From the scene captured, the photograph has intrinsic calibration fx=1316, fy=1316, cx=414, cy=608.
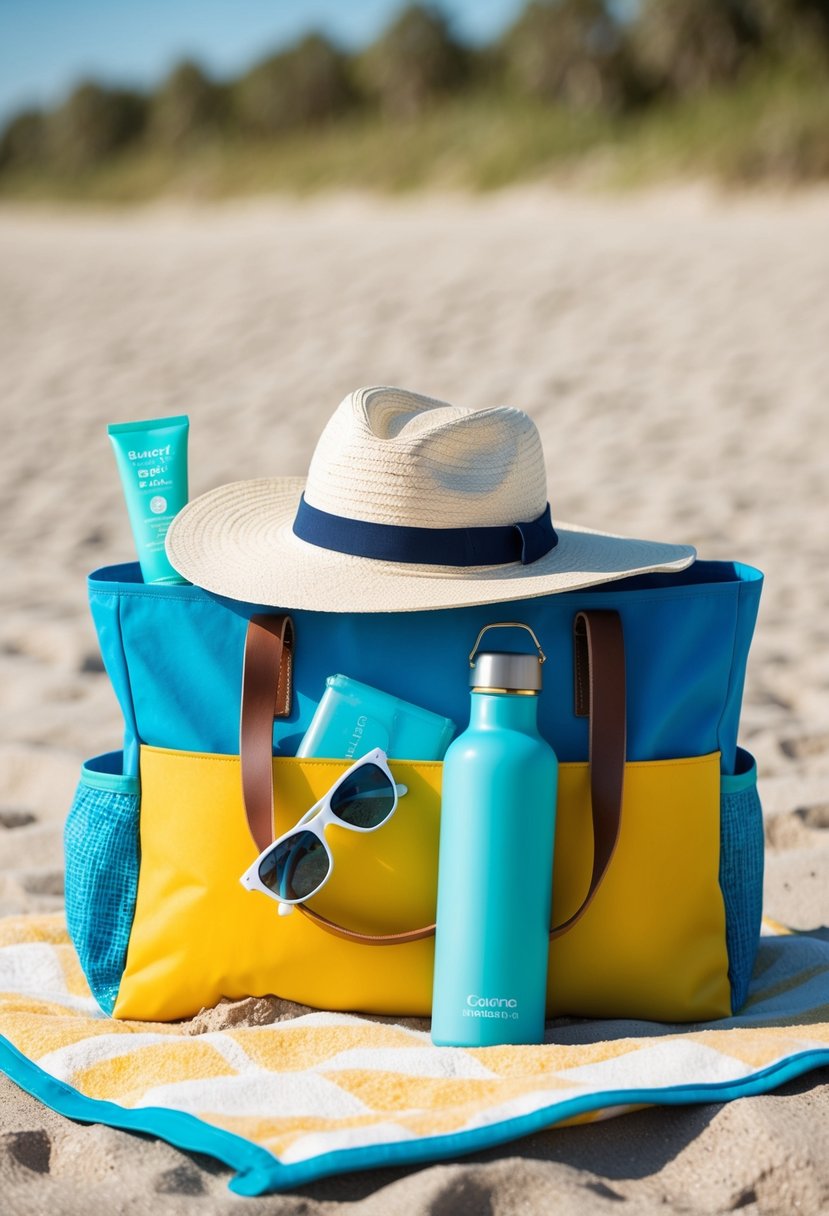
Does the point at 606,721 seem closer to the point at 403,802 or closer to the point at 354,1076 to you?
the point at 403,802

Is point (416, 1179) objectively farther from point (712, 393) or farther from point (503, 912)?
point (712, 393)

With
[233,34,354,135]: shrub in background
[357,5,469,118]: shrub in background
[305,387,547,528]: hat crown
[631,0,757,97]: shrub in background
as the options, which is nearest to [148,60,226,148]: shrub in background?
[233,34,354,135]: shrub in background

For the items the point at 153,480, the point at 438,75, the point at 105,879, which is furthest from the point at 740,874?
the point at 438,75

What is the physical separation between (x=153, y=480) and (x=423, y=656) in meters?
0.52

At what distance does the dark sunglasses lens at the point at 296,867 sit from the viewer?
166cm

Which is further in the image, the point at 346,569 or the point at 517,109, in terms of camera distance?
the point at 517,109

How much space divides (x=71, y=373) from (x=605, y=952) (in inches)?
249

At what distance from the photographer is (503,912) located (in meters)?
1.60

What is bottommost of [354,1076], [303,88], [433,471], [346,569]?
[354,1076]

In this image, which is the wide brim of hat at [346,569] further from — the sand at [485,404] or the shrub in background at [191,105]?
the shrub in background at [191,105]

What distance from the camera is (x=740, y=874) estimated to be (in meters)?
1.85

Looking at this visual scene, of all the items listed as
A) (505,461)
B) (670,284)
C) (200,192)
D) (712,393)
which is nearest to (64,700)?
(505,461)

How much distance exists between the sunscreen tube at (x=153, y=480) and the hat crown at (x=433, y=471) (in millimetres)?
246

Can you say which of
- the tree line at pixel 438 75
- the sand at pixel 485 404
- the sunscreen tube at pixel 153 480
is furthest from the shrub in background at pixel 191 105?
the sunscreen tube at pixel 153 480
